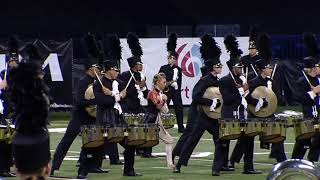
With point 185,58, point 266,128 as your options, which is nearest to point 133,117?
point 266,128

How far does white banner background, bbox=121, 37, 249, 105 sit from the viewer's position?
82.7 feet

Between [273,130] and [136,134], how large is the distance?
2159 mm

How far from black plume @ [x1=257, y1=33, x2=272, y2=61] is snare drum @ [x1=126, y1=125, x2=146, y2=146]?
2.71 m

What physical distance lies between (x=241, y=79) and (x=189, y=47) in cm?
1154

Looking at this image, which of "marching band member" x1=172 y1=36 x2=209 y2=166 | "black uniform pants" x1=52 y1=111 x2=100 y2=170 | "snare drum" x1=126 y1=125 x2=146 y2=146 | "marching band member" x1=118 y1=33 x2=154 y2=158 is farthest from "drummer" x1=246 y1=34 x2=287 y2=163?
"marching band member" x1=118 y1=33 x2=154 y2=158

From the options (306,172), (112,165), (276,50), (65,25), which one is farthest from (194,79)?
(306,172)

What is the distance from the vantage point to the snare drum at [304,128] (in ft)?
44.5

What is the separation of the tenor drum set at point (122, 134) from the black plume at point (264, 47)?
248 cm

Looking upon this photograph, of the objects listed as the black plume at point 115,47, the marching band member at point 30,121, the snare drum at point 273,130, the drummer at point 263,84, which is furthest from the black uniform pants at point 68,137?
the marching band member at point 30,121

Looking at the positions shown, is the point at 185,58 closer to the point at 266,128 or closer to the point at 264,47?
the point at 264,47

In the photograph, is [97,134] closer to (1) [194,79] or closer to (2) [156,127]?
(2) [156,127]

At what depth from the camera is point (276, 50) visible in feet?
89.6

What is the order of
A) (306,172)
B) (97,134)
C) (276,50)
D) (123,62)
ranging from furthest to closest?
1. (276,50)
2. (123,62)
3. (97,134)
4. (306,172)

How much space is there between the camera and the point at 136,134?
13.2 metres
